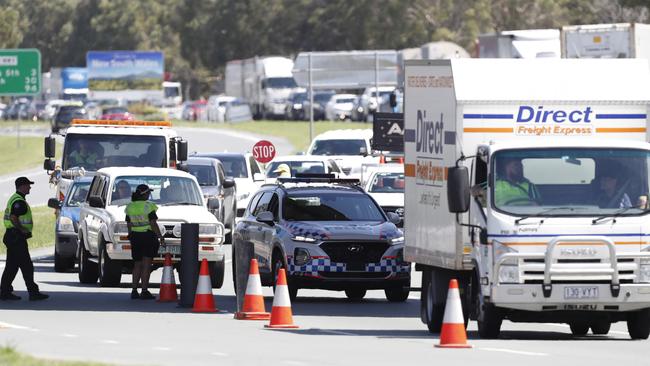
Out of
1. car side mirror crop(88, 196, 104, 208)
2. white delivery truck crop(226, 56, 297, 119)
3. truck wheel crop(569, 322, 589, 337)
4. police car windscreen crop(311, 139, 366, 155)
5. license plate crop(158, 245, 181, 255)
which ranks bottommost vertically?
truck wheel crop(569, 322, 589, 337)

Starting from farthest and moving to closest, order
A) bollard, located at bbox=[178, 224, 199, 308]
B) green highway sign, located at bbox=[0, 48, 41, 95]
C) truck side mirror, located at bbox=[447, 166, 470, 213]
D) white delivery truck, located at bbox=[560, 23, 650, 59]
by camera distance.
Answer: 1. green highway sign, located at bbox=[0, 48, 41, 95]
2. white delivery truck, located at bbox=[560, 23, 650, 59]
3. bollard, located at bbox=[178, 224, 199, 308]
4. truck side mirror, located at bbox=[447, 166, 470, 213]

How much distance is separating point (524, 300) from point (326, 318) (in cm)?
451

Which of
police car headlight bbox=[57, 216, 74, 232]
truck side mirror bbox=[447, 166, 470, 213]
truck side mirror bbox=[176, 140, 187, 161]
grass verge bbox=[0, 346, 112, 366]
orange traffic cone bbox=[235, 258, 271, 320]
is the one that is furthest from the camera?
truck side mirror bbox=[176, 140, 187, 161]

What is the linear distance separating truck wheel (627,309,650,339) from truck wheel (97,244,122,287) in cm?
969

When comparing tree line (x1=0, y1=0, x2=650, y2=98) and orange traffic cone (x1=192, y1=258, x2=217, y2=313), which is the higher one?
tree line (x1=0, y1=0, x2=650, y2=98)

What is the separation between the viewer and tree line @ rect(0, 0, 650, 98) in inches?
4860

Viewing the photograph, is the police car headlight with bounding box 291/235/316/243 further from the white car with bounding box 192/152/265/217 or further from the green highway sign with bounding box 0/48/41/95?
the green highway sign with bounding box 0/48/41/95

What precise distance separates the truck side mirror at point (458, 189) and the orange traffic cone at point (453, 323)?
0.86m

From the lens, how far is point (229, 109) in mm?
105438

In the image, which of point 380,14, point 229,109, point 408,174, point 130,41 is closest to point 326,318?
point 408,174

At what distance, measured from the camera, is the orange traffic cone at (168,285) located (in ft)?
75.2

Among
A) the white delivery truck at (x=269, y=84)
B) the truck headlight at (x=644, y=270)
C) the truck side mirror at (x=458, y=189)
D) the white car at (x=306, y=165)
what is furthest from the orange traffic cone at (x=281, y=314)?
the white delivery truck at (x=269, y=84)

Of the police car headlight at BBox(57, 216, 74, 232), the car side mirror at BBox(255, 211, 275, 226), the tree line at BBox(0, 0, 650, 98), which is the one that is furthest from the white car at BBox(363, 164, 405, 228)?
the tree line at BBox(0, 0, 650, 98)

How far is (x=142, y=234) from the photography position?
23.5 meters
